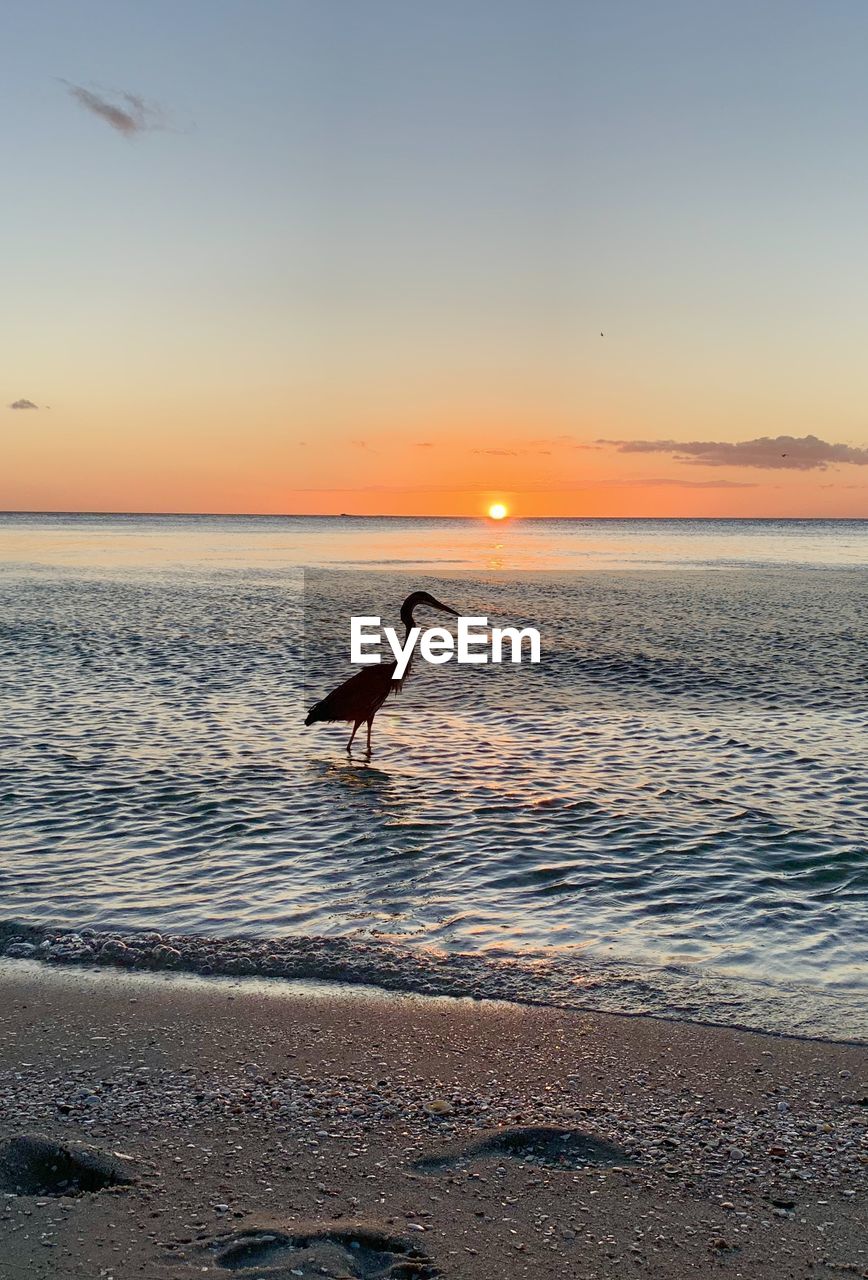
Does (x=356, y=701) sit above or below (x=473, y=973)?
above

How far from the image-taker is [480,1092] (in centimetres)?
510

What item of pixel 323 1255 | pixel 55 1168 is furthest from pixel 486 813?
pixel 323 1255

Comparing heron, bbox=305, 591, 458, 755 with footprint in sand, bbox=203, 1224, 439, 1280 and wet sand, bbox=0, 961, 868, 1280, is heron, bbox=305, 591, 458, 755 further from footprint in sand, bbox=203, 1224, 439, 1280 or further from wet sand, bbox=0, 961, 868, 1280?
footprint in sand, bbox=203, 1224, 439, 1280

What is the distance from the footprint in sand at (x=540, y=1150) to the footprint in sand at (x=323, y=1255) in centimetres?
54

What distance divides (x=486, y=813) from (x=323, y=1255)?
679cm

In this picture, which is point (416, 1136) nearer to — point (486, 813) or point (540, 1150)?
point (540, 1150)

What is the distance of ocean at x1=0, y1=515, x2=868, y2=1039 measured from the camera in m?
6.95

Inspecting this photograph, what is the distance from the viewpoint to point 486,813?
34.4 feet

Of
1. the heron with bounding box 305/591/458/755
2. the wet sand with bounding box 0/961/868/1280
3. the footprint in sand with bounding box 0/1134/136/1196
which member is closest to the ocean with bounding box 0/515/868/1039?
the heron with bounding box 305/591/458/755

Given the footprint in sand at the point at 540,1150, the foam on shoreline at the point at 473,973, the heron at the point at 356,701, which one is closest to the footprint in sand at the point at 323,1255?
the footprint in sand at the point at 540,1150

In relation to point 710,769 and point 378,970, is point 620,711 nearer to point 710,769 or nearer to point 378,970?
point 710,769

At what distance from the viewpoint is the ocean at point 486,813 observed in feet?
22.8

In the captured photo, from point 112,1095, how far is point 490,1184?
190 centimetres

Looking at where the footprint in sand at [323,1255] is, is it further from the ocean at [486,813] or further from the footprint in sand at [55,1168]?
the ocean at [486,813]
